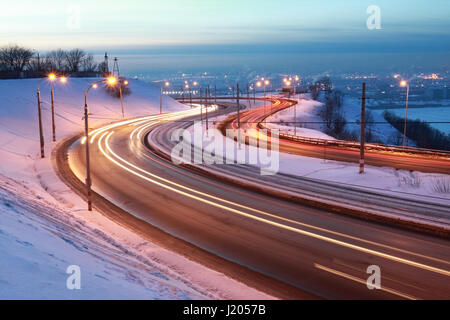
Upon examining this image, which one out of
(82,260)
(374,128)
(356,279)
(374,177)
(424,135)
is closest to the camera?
(82,260)

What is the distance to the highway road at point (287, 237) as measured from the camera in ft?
39.3

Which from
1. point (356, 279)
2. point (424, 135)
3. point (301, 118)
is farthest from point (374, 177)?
point (424, 135)

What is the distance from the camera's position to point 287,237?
1559 centimetres

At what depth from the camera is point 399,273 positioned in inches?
489

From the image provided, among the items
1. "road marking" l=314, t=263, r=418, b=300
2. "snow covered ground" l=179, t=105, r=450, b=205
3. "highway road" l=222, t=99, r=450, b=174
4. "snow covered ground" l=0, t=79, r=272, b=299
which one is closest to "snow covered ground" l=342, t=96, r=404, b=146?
"highway road" l=222, t=99, r=450, b=174

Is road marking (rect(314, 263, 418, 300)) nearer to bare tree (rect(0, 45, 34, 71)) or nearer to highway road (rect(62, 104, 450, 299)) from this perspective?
highway road (rect(62, 104, 450, 299))

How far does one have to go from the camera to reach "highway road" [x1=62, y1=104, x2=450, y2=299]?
11977mm

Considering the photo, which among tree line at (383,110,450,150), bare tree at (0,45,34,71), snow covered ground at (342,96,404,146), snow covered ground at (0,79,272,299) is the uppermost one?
bare tree at (0,45,34,71)

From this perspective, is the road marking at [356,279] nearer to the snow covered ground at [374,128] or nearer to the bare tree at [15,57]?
the snow covered ground at [374,128]

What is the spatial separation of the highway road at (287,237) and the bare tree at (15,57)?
91.2 m

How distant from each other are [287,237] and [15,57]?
108718 millimetres

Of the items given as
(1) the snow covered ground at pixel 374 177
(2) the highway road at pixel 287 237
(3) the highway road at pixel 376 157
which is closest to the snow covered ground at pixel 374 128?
(3) the highway road at pixel 376 157

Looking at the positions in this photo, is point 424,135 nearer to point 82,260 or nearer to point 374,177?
point 374,177

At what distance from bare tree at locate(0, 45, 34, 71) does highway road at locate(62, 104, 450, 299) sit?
91.2 m
